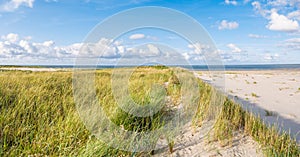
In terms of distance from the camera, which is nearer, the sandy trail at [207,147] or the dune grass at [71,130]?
the dune grass at [71,130]

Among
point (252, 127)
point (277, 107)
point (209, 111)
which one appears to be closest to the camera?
point (252, 127)

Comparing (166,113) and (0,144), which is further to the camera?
(166,113)

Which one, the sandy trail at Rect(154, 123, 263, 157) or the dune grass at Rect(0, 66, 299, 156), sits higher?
the dune grass at Rect(0, 66, 299, 156)

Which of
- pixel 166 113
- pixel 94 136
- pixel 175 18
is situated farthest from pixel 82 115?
pixel 175 18

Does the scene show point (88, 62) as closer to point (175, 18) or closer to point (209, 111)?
point (175, 18)

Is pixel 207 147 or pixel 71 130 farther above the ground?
pixel 71 130

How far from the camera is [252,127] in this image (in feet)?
13.2

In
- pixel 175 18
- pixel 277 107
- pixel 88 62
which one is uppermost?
pixel 175 18

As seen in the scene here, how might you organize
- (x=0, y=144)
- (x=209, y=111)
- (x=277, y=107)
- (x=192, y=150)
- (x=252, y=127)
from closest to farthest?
(x=0, y=144)
(x=192, y=150)
(x=252, y=127)
(x=209, y=111)
(x=277, y=107)

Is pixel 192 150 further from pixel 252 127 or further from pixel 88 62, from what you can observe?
pixel 88 62

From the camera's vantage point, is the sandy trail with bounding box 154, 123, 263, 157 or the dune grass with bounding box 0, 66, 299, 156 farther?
the sandy trail with bounding box 154, 123, 263, 157

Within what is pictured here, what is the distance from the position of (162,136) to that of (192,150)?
530mm

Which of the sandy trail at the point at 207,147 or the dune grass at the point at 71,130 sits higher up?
the dune grass at the point at 71,130

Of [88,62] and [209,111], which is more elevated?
[88,62]
